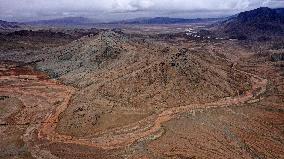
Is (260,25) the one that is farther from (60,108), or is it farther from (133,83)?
(60,108)

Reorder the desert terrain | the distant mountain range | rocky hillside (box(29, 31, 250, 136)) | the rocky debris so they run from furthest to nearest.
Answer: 1. the distant mountain range
2. the rocky debris
3. rocky hillside (box(29, 31, 250, 136))
4. the desert terrain

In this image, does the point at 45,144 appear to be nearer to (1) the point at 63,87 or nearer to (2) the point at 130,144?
(2) the point at 130,144

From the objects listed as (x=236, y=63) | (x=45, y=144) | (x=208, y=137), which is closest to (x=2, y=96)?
(x=45, y=144)

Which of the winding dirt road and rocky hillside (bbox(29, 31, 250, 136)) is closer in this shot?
the winding dirt road

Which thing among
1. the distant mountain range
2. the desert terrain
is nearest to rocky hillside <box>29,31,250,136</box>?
the desert terrain

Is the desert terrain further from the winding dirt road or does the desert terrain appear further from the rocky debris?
the rocky debris

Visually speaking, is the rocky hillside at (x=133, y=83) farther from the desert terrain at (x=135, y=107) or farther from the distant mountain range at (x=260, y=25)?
the distant mountain range at (x=260, y=25)

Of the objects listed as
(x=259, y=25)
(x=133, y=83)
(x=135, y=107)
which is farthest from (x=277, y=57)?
(x=259, y=25)

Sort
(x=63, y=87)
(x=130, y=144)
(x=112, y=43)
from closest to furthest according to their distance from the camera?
(x=130, y=144)
(x=63, y=87)
(x=112, y=43)
